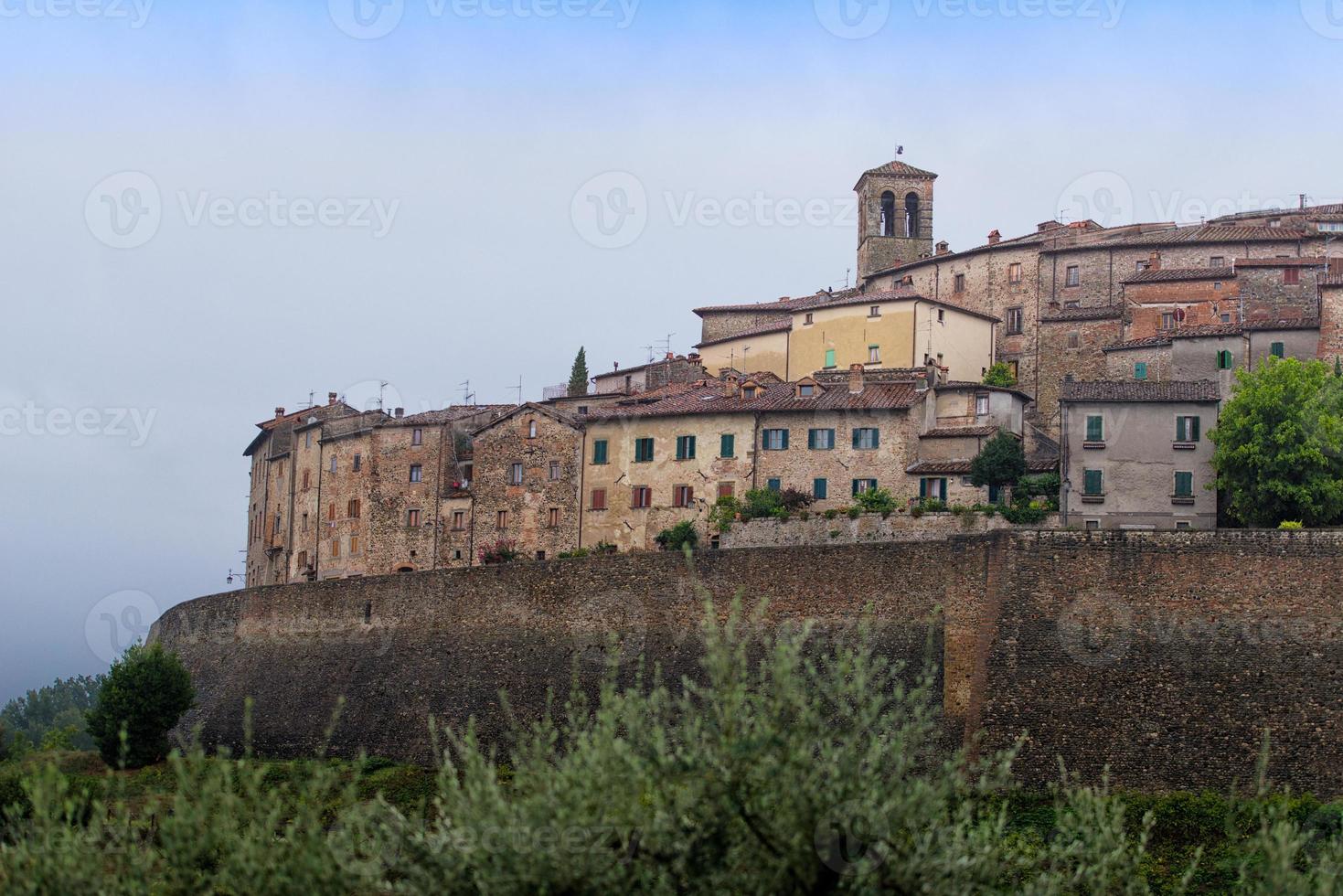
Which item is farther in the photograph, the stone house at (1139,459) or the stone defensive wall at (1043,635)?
the stone house at (1139,459)

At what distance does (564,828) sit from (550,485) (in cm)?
4437

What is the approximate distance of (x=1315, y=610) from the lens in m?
43.2

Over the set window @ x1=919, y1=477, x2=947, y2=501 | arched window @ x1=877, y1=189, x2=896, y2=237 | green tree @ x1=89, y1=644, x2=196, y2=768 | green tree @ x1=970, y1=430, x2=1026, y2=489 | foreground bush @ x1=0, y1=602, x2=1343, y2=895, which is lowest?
green tree @ x1=89, y1=644, x2=196, y2=768

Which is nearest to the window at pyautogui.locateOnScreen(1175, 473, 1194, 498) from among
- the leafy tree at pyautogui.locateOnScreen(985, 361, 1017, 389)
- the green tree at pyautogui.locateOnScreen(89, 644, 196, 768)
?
the leafy tree at pyautogui.locateOnScreen(985, 361, 1017, 389)

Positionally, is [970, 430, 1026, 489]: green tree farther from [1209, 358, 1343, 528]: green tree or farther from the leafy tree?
the leafy tree

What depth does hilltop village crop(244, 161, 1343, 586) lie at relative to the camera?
57.5m

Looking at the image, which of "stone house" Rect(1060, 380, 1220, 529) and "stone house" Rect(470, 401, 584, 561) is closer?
"stone house" Rect(1060, 380, 1220, 529)

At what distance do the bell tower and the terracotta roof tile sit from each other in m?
29.7

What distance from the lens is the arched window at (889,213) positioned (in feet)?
289

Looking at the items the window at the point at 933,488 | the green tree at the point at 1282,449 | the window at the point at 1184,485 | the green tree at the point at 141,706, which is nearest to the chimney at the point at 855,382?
the window at the point at 933,488

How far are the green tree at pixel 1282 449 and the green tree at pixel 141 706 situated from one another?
34296 mm

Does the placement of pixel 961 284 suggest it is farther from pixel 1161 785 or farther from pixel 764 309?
pixel 1161 785

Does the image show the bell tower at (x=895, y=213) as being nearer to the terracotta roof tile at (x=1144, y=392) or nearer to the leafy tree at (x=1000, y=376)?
the leafy tree at (x=1000, y=376)

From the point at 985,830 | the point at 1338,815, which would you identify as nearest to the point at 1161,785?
the point at 1338,815
